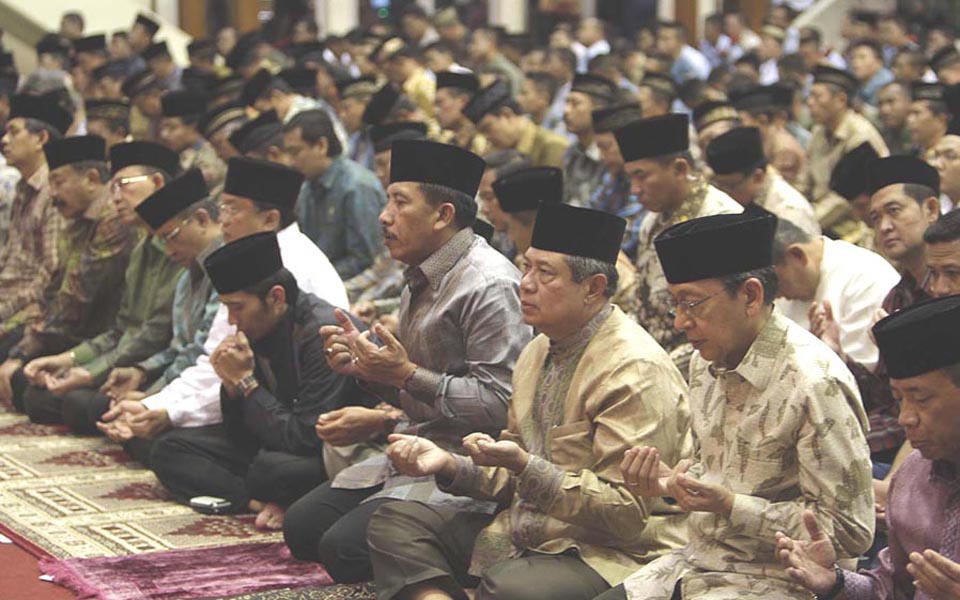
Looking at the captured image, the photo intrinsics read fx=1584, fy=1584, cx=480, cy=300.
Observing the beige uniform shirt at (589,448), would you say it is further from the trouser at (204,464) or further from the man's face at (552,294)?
the trouser at (204,464)

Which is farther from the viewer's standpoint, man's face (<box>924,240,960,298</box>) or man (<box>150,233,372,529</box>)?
man (<box>150,233,372,529</box>)

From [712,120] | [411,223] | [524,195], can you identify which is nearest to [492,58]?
[712,120]

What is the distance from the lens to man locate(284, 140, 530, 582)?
415 cm

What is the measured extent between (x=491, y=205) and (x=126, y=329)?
1.59 metres

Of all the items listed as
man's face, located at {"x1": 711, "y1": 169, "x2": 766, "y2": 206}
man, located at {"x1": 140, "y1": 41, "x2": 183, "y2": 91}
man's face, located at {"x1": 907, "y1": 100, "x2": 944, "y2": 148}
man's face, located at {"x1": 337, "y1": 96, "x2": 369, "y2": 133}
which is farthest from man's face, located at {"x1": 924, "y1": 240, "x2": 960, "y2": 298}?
man, located at {"x1": 140, "y1": 41, "x2": 183, "y2": 91}

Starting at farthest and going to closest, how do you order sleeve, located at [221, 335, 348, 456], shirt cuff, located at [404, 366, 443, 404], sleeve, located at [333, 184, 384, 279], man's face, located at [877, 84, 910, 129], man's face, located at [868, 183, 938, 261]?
1. man's face, located at [877, 84, 910, 129]
2. sleeve, located at [333, 184, 384, 279]
3. sleeve, located at [221, 335, 348, 456]
4. man's face, located at [868, 183, 938, 261]
5. shirt cuff, located at [404, 366, 443, 404]

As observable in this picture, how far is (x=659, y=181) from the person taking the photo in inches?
199

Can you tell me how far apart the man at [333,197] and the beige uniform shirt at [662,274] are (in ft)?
6.54

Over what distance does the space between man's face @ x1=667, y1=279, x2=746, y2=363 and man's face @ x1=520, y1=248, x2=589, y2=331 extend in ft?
1.52

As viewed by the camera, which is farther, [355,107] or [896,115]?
[355,107]

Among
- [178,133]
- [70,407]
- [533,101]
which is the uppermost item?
[178,133]

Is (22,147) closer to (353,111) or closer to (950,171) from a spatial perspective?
(353,111)

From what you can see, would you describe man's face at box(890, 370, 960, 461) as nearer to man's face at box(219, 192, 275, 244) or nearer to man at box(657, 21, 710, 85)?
man's face at box(219, 192, 275, 244)

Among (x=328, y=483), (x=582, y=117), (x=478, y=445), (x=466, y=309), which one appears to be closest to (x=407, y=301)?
(x=466, y=309)
